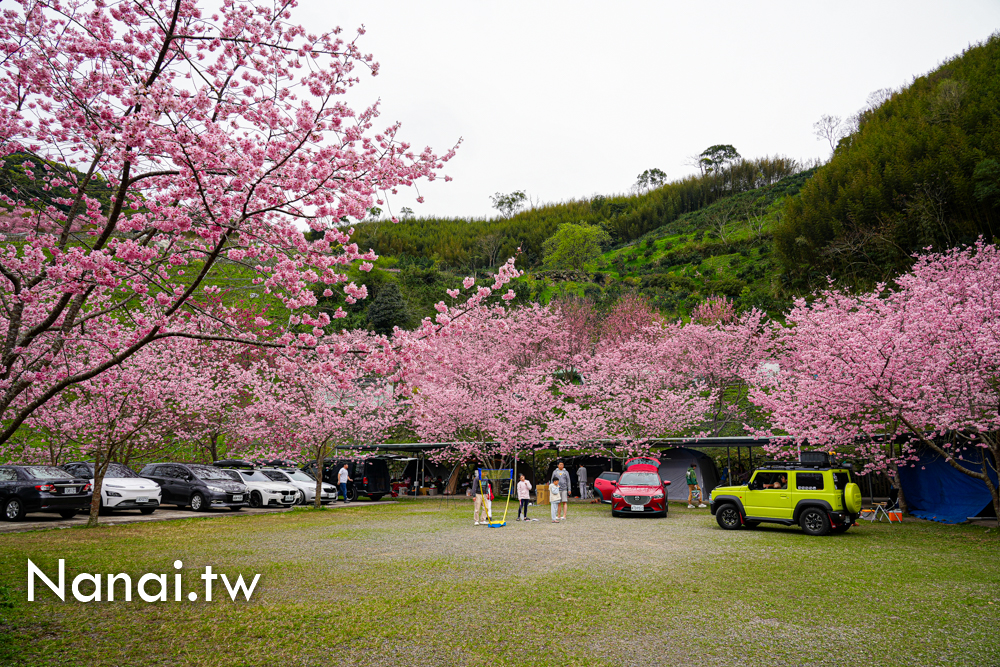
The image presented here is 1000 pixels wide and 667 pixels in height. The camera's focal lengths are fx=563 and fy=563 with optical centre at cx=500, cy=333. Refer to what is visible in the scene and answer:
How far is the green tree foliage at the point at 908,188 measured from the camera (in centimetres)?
3578

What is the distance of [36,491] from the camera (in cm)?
1512

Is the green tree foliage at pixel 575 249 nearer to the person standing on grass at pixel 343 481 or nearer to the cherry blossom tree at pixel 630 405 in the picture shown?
the cherry blossom tree at pixel 630 405

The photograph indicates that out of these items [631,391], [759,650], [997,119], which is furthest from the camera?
[997,119]

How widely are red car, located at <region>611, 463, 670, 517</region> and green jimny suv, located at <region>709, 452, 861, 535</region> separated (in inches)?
120

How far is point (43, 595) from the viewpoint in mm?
6945

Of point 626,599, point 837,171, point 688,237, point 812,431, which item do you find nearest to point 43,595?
point 626,599

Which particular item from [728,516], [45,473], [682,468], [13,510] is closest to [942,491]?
[728,516]

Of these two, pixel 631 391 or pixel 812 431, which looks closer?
pixel 812 431

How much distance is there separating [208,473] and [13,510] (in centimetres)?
539

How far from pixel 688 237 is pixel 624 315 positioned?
44.3m

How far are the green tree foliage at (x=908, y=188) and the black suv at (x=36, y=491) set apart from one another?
42.3 meters

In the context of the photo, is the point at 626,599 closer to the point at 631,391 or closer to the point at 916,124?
the point at 631,391

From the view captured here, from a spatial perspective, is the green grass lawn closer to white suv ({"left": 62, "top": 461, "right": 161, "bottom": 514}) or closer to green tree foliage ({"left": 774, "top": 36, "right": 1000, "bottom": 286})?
white suv ({"left": 62, "top": 461, "right": 161, "bottom": 514})

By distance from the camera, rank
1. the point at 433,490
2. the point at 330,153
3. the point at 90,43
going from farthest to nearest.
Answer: the point at 433,490 < the point at 330,153 < the point at 90,43
